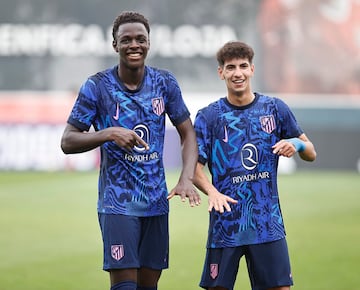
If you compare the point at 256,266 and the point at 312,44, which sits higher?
the point at 312,44

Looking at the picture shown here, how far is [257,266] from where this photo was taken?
6602 millimetres

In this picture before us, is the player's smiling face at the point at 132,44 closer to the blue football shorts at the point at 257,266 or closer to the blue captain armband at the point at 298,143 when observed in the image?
the blue captain armband at the point at 298,143

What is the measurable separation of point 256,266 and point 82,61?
767 inches

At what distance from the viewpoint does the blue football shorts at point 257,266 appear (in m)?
6.59

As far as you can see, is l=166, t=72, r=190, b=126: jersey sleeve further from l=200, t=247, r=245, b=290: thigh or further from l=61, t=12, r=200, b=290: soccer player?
l=200, t=247, r=245, b=290: thigh

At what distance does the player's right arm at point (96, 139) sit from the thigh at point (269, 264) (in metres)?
1.00

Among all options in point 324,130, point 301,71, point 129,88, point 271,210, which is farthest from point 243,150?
point 301,71

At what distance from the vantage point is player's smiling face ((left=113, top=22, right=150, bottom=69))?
21.5 ft

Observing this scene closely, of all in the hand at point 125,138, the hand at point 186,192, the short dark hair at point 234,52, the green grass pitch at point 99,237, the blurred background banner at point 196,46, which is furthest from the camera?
the blurred background banner at point 196,46

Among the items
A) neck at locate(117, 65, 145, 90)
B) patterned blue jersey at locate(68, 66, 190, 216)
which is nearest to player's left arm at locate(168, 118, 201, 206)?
patterned blue jersey at locate(68, 66, 190, 216)

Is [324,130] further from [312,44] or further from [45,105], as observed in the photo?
[45,105]

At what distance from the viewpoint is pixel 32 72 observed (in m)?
25.6

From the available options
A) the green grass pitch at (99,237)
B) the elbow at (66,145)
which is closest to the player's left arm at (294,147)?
the elbow at (66,145)

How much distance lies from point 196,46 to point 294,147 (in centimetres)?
1937
